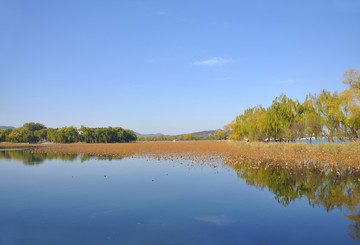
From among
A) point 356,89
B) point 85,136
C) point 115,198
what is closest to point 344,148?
point 356,89

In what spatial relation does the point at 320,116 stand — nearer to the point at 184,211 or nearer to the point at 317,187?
the point at 317,187

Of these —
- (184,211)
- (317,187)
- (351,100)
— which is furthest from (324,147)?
(184,211)

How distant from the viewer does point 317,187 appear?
1338 cm

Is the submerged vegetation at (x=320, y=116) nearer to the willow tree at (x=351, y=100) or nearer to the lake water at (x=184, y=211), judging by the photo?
the willow tree at (x=351, y=100)

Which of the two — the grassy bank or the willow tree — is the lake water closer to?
the grassy bank

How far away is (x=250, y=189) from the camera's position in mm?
13758

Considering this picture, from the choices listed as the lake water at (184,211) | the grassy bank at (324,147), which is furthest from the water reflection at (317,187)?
the grassy bank at (324,147)

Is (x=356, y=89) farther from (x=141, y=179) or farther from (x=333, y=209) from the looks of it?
(x=141, y=179)

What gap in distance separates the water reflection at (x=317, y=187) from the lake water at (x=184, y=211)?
0.05 metres

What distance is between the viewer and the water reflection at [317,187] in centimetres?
1022

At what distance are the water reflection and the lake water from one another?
0.05m

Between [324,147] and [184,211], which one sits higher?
[324,147]

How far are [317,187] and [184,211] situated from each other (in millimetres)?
8585

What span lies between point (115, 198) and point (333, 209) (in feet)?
34.4
